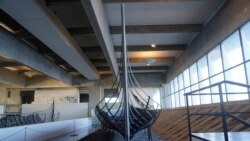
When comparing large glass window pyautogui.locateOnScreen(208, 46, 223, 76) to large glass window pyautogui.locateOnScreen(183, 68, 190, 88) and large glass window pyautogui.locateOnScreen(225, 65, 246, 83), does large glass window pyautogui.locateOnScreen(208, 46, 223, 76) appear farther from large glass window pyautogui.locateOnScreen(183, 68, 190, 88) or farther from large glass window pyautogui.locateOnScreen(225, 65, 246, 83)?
large glass window pyautogui.locateOnScreen(183, 68, 190, 88)

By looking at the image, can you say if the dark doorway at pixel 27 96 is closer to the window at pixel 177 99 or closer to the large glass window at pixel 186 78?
the window at pixel 177 99

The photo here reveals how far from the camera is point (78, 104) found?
45.4 ft

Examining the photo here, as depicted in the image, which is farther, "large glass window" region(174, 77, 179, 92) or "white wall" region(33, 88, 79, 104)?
"white wall" region(33, 88, 79, 104)

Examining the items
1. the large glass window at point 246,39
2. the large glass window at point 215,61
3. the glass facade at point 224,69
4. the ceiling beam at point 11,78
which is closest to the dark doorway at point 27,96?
the ceiling beam at point 11,78

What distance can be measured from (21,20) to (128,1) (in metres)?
2.43

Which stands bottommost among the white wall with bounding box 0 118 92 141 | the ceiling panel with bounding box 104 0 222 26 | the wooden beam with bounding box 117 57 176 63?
the white wall with bounding box 0 118 92 141

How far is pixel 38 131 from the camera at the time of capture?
603cm

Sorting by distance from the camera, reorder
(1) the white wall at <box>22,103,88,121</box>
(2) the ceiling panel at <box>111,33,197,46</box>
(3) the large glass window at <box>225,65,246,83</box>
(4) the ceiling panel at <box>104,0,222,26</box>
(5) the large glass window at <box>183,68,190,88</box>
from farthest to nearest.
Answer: (1) the white wall at <box>22,103,88,121</box>, (5) the large glass window at <box>183,68,190,88</box>, (2) the ceiling panel at <box>111,33,197,46</box>, (4) the ceiling panel at <box>104,0,222,26</box>, (3) the large glass window at <box>225,65,246,83</box>

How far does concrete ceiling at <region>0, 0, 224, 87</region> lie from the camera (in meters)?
4.68

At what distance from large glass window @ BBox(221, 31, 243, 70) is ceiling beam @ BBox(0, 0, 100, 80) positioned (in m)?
4.29

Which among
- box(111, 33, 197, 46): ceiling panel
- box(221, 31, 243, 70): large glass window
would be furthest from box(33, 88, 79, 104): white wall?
box(221, 31, 243, 70): large glass window

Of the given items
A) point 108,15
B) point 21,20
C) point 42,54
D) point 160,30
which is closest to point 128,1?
point 108,15

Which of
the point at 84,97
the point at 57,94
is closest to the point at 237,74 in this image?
the point at 84,97

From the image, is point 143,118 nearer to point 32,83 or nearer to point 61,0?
point 61,0
